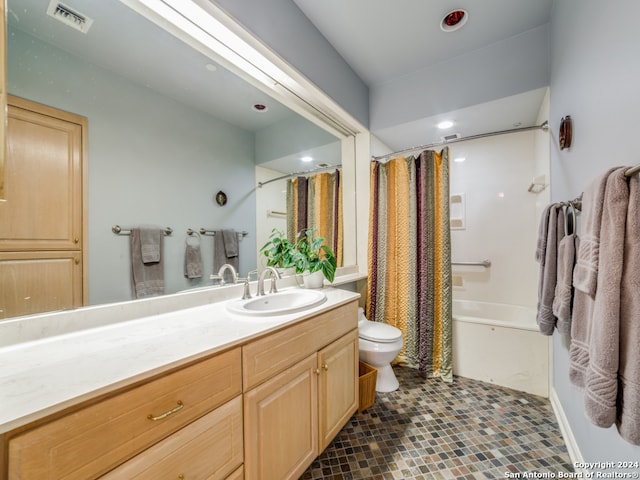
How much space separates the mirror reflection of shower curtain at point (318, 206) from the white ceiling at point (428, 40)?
71cm

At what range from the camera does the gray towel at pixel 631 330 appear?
0.60 meters

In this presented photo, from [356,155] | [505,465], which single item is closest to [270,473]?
[505,465]

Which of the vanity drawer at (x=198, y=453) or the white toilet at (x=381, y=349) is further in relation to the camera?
the white toilet at (x=381, y=349)

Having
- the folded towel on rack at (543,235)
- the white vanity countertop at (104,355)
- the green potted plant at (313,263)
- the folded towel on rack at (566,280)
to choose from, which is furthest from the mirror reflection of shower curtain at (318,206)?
the folded towel on rack at (566,280)

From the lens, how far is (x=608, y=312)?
0.66 metres

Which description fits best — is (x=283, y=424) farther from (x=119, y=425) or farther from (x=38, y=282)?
(x=38, y=282)

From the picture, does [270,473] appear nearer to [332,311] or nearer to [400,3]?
[332,311]

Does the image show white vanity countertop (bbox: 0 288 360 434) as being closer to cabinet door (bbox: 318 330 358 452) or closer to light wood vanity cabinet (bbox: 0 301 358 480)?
light wood vanity cabinet (bbox: 0 301 358 480)

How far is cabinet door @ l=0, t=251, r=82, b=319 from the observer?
2.71 feet

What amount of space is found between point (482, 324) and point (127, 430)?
2250 mm

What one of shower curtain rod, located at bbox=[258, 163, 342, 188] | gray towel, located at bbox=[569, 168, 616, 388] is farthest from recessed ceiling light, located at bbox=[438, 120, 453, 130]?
gray towel, located at bbox=[569, 168, 616, 388]

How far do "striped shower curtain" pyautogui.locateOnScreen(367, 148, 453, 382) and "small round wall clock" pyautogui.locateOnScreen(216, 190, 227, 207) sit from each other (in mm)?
1353

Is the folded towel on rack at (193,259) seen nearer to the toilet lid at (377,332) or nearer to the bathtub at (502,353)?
the toilet lid at (377,332)

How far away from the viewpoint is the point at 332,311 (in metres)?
1.36
